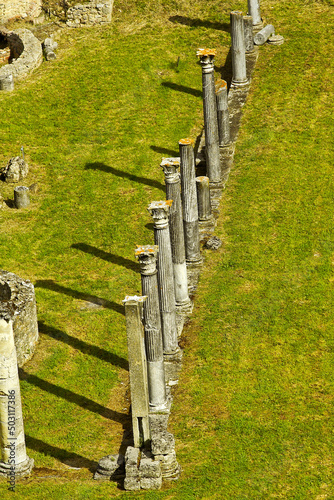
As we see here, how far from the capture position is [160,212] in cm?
2192

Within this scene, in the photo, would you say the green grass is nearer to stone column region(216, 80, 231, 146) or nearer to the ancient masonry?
the ancient masonry

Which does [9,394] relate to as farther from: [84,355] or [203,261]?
[203,261]

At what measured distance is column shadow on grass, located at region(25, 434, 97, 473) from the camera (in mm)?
21019

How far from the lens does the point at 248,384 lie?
73.6 ft

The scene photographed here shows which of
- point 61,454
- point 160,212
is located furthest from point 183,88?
point 61,454

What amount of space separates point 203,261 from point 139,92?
31.0 feet

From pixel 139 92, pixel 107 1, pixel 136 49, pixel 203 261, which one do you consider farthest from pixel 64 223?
pixel 107 1

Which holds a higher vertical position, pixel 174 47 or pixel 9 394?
pixel 174 47

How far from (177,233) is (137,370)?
5.42 metres

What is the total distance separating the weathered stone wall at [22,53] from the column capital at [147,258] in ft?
52.6

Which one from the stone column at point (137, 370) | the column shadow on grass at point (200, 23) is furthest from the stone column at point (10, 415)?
the column shadow on grass at point (200, 23)

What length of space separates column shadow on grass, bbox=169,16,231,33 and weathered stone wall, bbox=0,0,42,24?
5092mm

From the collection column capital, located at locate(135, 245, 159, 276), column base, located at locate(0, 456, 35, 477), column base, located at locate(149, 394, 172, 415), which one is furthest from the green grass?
column capital, located at locate(135, 245, 159, 276)

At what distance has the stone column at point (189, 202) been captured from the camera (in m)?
25.9
